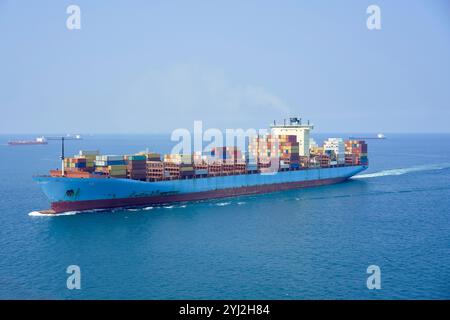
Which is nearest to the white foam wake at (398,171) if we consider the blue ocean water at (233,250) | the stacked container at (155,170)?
the blue ocean water at (233,250)

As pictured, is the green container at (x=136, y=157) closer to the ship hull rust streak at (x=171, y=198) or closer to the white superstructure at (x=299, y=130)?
the ship hull rust streak at (x=171, y=198)

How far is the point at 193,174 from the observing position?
55.8 m

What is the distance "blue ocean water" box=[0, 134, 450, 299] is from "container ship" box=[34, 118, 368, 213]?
202 centimetres

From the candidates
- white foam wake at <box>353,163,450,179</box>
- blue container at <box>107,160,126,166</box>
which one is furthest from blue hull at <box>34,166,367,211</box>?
white foam wake at <box>353,163,450,179</box>

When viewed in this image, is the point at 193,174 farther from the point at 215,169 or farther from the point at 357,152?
the point at 357,152

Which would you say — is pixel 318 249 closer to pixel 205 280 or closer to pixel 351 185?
pixel 205 280

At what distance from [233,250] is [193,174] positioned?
74.2 feet

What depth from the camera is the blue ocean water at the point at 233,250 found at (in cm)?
2706

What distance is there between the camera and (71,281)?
90.5ft

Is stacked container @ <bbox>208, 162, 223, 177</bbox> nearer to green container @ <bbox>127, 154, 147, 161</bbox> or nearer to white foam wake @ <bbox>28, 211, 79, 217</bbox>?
green container @ <bbox>127, 154, 147, 161</bbox>

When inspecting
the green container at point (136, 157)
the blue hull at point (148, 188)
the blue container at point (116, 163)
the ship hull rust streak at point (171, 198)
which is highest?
the green container at point (136, 157)

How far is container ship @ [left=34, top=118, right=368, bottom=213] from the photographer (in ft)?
155

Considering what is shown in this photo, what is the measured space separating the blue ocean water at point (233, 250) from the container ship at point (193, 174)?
2.02 meters
